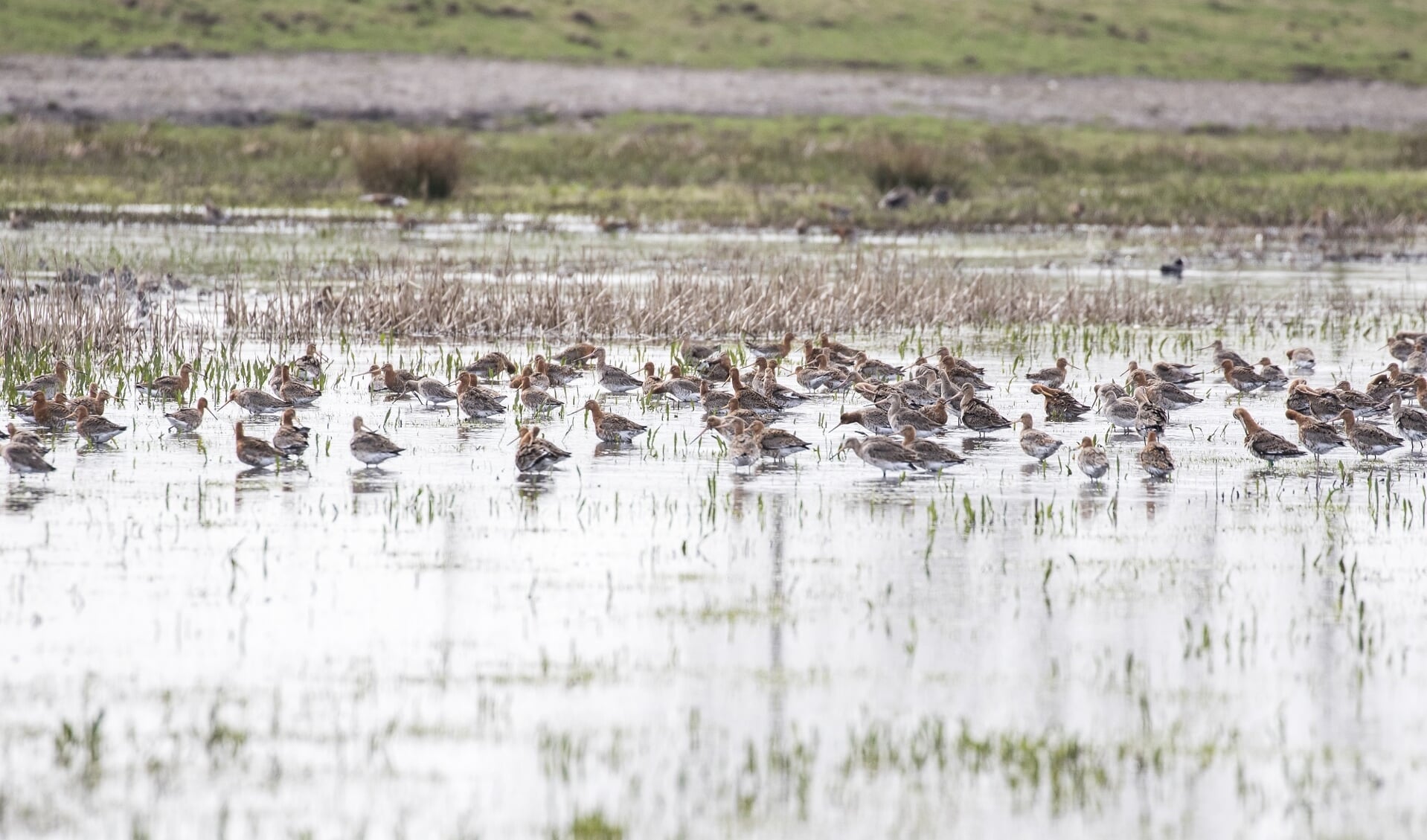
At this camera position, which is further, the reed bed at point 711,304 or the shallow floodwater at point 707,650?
the reed bed at point 711,304

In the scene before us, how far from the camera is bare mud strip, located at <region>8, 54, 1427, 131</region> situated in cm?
7031

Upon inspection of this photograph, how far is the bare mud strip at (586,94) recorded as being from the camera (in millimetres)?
70312

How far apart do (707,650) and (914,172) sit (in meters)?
44.2

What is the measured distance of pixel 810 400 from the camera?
19.2 metres

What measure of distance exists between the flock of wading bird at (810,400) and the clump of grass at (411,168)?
1132 inches

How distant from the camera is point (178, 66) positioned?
77188mm

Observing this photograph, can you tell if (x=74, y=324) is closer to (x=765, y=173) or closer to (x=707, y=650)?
(x=707, y=650)

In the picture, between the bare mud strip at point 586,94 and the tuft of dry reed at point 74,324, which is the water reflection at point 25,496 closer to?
the tuft of dry reed at point 74,324

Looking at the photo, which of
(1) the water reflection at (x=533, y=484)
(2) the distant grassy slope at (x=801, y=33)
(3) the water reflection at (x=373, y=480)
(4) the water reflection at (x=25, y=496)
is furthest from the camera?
(2) the distant grassy slope at (x=801, y=33)

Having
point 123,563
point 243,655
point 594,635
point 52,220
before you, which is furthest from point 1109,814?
point 52,220

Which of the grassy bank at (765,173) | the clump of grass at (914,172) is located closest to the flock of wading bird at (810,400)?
the grassy bank at (765,173)

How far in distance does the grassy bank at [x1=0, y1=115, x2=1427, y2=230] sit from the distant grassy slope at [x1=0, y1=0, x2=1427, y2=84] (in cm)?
2049

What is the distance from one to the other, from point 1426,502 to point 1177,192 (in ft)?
134

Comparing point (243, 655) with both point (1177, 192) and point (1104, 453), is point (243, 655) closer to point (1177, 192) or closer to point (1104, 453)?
point (1104, 453)
